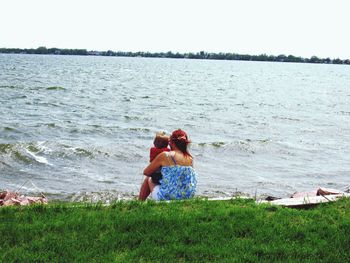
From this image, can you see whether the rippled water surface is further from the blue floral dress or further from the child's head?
the blue floral dress

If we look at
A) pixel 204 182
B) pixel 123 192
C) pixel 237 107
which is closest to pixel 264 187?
pixel 204 182

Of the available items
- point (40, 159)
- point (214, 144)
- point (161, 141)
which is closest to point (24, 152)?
point (40, 159)

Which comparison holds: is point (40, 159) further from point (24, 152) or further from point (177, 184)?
point (177, 184)

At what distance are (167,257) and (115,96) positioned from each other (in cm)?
3198

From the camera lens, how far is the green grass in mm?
4797

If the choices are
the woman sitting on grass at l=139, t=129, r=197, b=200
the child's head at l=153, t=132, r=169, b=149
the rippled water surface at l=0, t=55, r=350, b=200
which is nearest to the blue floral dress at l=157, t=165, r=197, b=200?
the woman sitting on grass at l=139, t=129, r=197, b=200

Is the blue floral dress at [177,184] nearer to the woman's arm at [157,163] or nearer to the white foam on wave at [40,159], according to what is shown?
the woman's arm at [157,163]

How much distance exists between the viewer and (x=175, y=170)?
269 inches

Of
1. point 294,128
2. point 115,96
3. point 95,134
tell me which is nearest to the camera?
point 95,134

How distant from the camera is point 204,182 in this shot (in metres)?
12.1

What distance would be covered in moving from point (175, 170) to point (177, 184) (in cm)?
26

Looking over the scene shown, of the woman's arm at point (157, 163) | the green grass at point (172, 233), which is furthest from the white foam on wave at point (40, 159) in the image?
the green grass at point (172, 233)

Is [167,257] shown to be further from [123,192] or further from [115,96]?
[115,96]

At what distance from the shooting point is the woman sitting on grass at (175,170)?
6.83 metres
